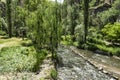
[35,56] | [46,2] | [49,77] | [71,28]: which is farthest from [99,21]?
[49,77]

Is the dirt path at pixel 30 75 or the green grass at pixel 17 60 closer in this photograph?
the dirt path at pixel 30 75

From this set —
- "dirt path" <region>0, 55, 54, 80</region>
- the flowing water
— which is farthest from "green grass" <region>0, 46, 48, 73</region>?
the flowing water

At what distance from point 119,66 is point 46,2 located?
20.0 metres

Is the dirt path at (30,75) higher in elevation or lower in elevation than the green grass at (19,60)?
lower

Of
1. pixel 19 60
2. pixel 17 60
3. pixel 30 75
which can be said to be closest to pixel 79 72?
pixel 30 75

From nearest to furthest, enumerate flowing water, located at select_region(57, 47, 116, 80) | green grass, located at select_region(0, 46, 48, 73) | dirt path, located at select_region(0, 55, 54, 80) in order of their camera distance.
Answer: dirt path, located at select_region(0, 55, 54, 80)
flowing water, located at select_region(57, 47, 116, 80)
green grass, located at select_region(0, 46, 48, 73)

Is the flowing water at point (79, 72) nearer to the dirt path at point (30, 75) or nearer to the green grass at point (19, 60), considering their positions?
the dirt path at point (30, 75)

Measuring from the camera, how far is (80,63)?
4438cm

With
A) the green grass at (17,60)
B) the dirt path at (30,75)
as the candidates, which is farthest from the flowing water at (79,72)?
the green grass at (17,60)

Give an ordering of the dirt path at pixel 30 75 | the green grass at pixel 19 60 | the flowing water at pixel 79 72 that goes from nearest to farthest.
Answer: the dirt path at pixel 30 75, the flowing water at pixel 79 72, the green grass at pixel 19 60

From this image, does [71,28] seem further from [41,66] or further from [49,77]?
[49,77]

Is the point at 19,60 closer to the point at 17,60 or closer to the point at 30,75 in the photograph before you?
the point at 17,60

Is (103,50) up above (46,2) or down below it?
below

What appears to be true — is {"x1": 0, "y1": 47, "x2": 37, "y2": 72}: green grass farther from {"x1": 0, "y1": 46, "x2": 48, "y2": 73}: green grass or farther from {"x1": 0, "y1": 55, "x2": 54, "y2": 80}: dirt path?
{"x1": 0, "y1": 55, "x2": 54, "y2": 80}: dirt path
